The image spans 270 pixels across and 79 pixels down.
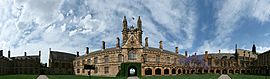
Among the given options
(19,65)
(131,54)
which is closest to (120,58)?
(131,54)

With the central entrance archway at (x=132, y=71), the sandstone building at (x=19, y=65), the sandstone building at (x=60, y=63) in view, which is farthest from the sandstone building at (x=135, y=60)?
the sandstone building at (x=19, y=65)

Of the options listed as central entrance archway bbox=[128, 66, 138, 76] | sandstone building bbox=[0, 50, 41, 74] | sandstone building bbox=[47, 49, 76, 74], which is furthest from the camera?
sandstone building bbox=[47, 49, 76, 74]

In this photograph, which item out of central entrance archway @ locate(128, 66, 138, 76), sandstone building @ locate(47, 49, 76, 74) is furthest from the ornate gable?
sandstone building @ locate(47, 49, 76, 74)

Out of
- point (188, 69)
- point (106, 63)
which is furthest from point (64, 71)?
point (188, 69)

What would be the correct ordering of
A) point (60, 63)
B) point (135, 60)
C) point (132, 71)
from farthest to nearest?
1. point (60, 63)
2. point (132, 71)
3. point (135, 60)

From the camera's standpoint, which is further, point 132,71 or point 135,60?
point 132,71

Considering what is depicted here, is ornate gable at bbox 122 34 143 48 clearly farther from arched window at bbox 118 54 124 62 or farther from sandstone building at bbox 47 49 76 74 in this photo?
sandstone building at bbox 47 49 76 74

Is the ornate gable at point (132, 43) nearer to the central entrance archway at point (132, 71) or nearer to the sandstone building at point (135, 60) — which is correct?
the sandstone building at point (135, 60)

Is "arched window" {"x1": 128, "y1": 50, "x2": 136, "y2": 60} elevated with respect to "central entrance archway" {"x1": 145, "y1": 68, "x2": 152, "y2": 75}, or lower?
elevated

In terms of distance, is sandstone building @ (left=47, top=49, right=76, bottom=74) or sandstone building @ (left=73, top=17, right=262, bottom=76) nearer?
sandstone building @ (left=73, top=17, right=262, bottom=76)

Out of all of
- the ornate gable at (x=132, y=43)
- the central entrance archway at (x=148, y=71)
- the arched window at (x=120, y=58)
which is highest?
the ornate gable at (x=132, y=43)

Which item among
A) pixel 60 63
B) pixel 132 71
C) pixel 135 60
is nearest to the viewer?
pixel 135 60

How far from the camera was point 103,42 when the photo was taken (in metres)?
73.2

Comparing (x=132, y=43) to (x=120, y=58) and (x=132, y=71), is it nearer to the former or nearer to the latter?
(x=120, y=58)
